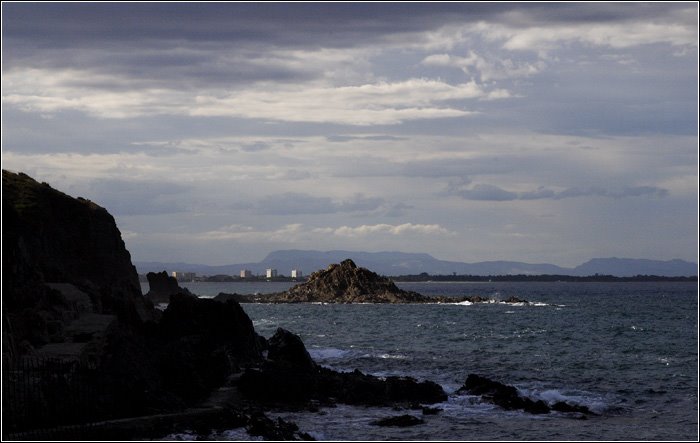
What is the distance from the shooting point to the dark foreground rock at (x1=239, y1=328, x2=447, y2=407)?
46.2 m

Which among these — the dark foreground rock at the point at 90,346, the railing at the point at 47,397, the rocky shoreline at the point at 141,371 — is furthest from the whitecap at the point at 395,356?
the railing at the point at 47,397

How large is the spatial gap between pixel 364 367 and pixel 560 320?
5853cm

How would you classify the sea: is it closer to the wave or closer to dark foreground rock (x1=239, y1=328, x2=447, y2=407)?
the wave

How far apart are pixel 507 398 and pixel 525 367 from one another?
58.2ft

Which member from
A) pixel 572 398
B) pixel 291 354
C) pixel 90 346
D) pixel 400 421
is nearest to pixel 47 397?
pixel 90 346

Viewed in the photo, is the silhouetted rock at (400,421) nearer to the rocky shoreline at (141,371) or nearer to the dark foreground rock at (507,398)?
the rocky shoreline at (141,371)

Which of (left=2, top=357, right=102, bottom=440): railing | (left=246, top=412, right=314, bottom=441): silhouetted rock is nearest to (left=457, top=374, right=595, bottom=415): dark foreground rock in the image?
(left=246, top=412, right=314, bottom=441): silhouetted rock

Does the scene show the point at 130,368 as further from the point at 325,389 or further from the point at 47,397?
the point at 325,389

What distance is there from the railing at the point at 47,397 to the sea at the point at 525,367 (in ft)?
10.6

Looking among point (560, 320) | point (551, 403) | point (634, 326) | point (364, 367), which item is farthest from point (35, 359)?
point (560, 320)

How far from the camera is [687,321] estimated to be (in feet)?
387

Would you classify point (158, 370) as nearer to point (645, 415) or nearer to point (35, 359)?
point (35, 359)

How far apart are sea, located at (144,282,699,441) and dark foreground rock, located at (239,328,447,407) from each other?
1.23 meters

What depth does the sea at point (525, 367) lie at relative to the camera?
134ft
